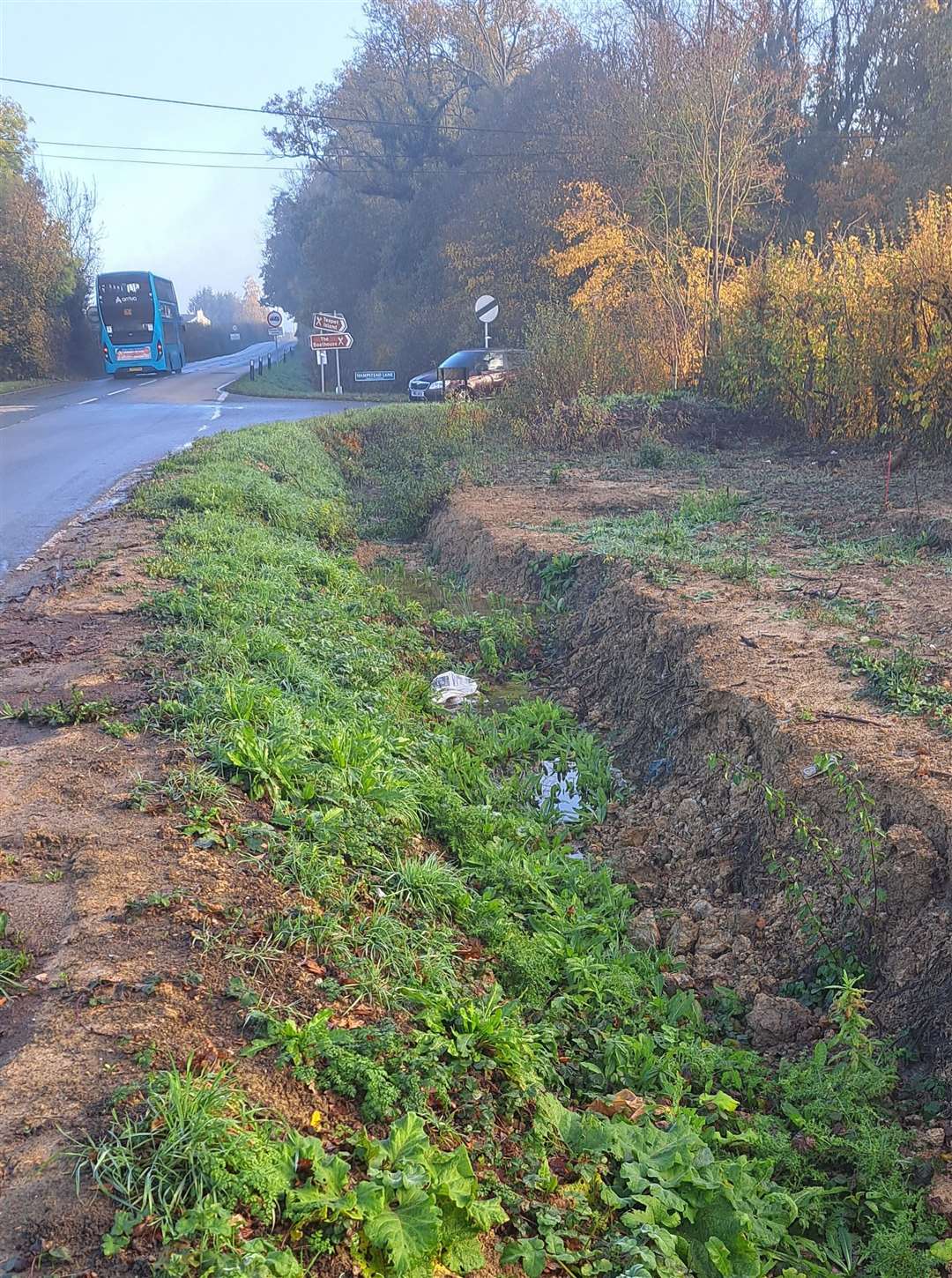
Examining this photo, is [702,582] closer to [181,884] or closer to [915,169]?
[181,884]

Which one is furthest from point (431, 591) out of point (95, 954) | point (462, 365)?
point (462, 365)

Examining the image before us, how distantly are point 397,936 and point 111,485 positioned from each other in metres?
10.4

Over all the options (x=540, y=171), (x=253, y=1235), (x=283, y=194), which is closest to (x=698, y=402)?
(x=253, y=1235)

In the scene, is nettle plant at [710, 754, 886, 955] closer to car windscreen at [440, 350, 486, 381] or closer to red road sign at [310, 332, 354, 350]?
car windscreen at [440, 350, 486, 381]

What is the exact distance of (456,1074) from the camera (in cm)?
313

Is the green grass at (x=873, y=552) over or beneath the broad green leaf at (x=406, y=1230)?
over

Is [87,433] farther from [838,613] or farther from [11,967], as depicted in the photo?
[11,967]

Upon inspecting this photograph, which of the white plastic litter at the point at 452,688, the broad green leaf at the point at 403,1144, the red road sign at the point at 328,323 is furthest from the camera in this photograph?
the red road sign at the point at 328,323

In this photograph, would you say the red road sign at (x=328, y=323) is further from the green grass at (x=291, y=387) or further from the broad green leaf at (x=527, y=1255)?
the broad green leaf at (x=527, y=1255)

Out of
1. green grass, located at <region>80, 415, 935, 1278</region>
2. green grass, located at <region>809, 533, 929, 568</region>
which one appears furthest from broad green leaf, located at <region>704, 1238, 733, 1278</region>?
green grass, located at <region>809, 533, 929, 568</region>

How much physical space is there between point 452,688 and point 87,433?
13.7 m

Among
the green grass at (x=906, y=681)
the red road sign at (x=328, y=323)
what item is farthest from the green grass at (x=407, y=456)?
the red road sign at (x=328, y=323)

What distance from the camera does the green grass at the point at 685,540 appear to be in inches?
316

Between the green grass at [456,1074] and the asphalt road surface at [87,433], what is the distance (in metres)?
5.29
